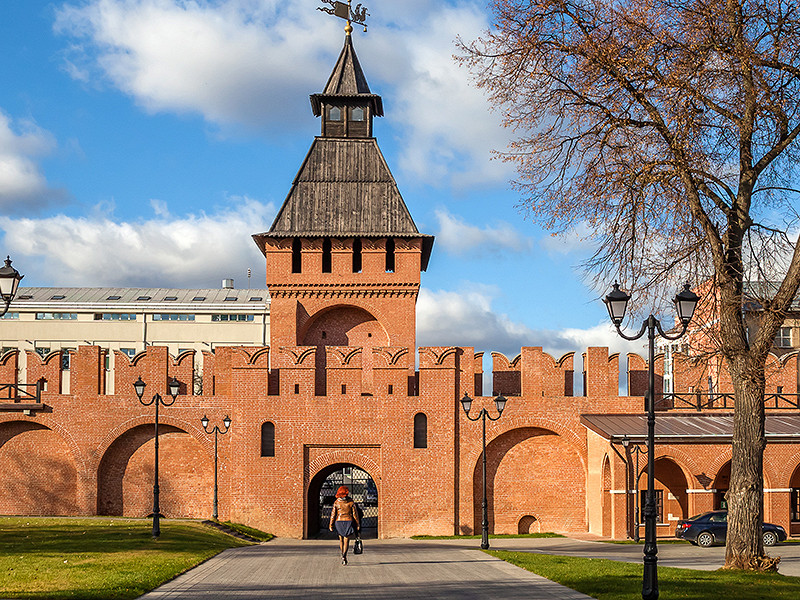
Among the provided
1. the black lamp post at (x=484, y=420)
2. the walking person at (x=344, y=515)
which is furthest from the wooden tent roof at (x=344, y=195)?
the walking person at (x=344, y=515)

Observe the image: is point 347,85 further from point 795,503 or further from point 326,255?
point 795,503

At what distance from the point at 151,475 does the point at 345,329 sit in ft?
28.0

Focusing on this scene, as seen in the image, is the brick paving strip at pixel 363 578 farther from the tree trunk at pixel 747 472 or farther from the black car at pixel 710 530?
the black car at pixel 710 530

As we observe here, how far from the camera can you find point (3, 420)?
3259 cm

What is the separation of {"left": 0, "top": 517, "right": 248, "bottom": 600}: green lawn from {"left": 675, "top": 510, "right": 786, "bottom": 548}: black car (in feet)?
41.7

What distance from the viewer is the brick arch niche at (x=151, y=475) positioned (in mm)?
32812

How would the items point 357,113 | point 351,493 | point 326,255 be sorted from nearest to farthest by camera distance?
point 326,255 → point 357,113 → point 351,493

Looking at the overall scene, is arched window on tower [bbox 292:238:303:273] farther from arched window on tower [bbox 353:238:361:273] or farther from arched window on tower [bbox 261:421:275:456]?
arched window on tower [bbox 261:421:275:456]

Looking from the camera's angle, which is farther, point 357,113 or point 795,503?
point 357,113

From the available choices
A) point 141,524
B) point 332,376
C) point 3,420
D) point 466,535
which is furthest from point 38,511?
point 466,535

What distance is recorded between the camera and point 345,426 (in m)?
32.2

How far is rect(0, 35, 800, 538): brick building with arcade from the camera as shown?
31656mm

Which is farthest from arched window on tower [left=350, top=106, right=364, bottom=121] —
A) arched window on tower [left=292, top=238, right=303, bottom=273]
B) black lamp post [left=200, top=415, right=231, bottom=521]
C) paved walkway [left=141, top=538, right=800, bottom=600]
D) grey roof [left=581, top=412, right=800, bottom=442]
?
paved walkway [left=141, top=538, right=800, bottom=600]

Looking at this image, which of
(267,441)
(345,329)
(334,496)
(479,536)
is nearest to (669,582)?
(479,536)
